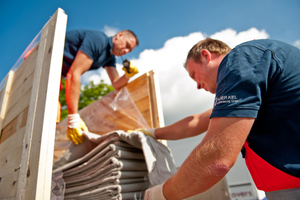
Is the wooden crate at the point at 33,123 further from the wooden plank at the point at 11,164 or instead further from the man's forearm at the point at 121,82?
the man's forearm at the point at 121,82

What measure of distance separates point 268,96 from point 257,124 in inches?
4.7

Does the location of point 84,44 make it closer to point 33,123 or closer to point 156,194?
point 33,123

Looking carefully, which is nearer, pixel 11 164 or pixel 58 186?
pixel 11 164

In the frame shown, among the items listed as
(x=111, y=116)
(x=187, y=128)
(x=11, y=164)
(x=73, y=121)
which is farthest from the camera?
(x=111, y=116)

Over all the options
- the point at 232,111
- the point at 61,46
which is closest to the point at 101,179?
the point at 61,46

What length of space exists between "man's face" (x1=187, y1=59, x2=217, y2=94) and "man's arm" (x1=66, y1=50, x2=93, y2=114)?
1.14 metres

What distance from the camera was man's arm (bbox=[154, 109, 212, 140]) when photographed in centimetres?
145

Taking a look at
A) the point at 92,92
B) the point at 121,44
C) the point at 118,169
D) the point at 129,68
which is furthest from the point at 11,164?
the point at 92,92

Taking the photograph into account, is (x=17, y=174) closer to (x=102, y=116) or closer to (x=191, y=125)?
(x=191, y=125)

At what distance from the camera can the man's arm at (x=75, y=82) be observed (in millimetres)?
1896

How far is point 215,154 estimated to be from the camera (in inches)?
25.3

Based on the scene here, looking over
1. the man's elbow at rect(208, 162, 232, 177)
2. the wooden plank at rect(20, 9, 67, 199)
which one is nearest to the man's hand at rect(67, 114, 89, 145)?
the wooden plank at rect(20, 9, 67, 199)

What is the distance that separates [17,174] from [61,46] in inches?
28.3

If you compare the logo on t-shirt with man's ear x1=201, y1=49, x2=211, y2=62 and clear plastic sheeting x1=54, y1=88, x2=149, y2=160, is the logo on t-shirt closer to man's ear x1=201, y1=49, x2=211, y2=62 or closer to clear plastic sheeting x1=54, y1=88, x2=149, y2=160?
man's ear x1=201, y1=49, x2=211, y2=62
